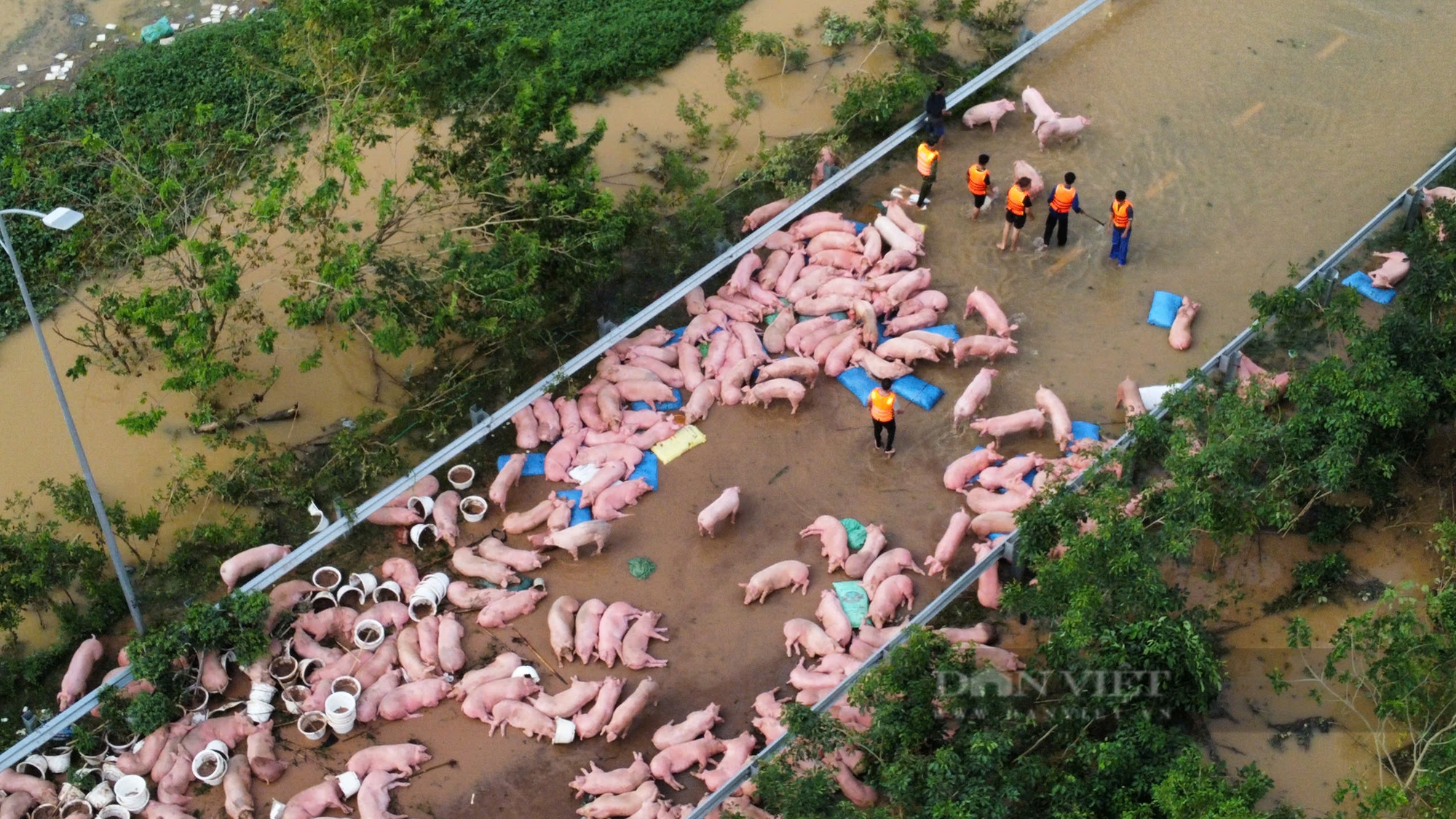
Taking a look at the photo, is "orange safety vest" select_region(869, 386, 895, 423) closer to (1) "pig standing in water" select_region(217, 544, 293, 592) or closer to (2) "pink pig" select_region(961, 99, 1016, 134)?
(2) "pink pig" select_region(961, 99, 1016, 134)

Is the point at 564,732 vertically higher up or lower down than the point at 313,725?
lower down

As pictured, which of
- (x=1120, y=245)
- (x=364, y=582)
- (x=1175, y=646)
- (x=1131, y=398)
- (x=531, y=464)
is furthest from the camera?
(x=1120, y=245)

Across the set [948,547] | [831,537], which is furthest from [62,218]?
[948,547]

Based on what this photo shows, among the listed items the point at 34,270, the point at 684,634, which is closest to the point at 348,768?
the point at 684,634

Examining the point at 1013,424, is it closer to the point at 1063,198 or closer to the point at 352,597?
the point at 1063,198

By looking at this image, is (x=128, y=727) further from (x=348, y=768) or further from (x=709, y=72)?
(x=709, y=72)

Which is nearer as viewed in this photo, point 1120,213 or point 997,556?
point 997,556
